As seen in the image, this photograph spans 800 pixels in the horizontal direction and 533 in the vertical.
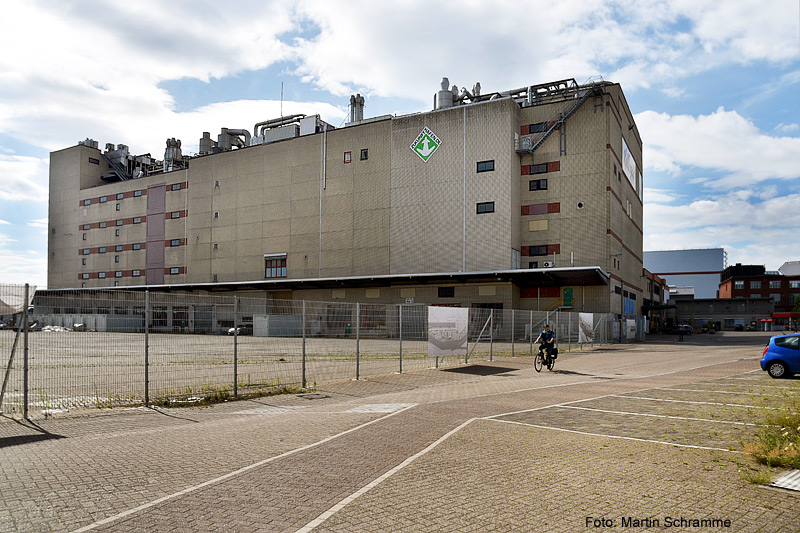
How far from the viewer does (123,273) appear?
248 ft

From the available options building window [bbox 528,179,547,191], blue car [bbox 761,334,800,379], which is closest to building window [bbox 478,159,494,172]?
building window [bbox 528,179,547,191]

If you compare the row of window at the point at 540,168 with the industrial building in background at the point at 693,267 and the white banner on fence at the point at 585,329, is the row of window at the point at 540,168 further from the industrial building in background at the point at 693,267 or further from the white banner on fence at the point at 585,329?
the industrial building in background at the point at 693,267

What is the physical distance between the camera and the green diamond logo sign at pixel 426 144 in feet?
181

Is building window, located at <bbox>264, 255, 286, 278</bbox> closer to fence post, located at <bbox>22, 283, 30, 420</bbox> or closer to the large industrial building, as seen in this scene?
the large industrial building

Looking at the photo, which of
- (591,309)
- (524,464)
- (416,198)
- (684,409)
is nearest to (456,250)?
(416,198)

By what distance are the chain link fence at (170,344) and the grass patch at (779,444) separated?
8.80 meters

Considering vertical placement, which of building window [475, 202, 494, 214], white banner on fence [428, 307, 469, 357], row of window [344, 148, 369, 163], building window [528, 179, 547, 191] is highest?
row of window [344, 148, 369, 163]

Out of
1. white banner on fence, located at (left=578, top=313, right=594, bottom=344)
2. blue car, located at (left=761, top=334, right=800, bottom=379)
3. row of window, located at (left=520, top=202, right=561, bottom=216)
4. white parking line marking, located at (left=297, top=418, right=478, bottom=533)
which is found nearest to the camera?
white parking line marking, located at (left=297, top=418, right=478, bottom=533)

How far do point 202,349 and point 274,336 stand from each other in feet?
8.55

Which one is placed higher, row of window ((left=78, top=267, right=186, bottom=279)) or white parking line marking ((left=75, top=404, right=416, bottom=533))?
row of window ((left=78, top=267, right=186, bottom=279))

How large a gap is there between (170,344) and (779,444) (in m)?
10.4

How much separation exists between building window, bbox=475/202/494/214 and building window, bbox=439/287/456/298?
7.32 metres

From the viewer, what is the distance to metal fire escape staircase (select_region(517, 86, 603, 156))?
50.6m

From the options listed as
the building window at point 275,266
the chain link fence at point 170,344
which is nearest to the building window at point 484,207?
the building window at point 275,266
